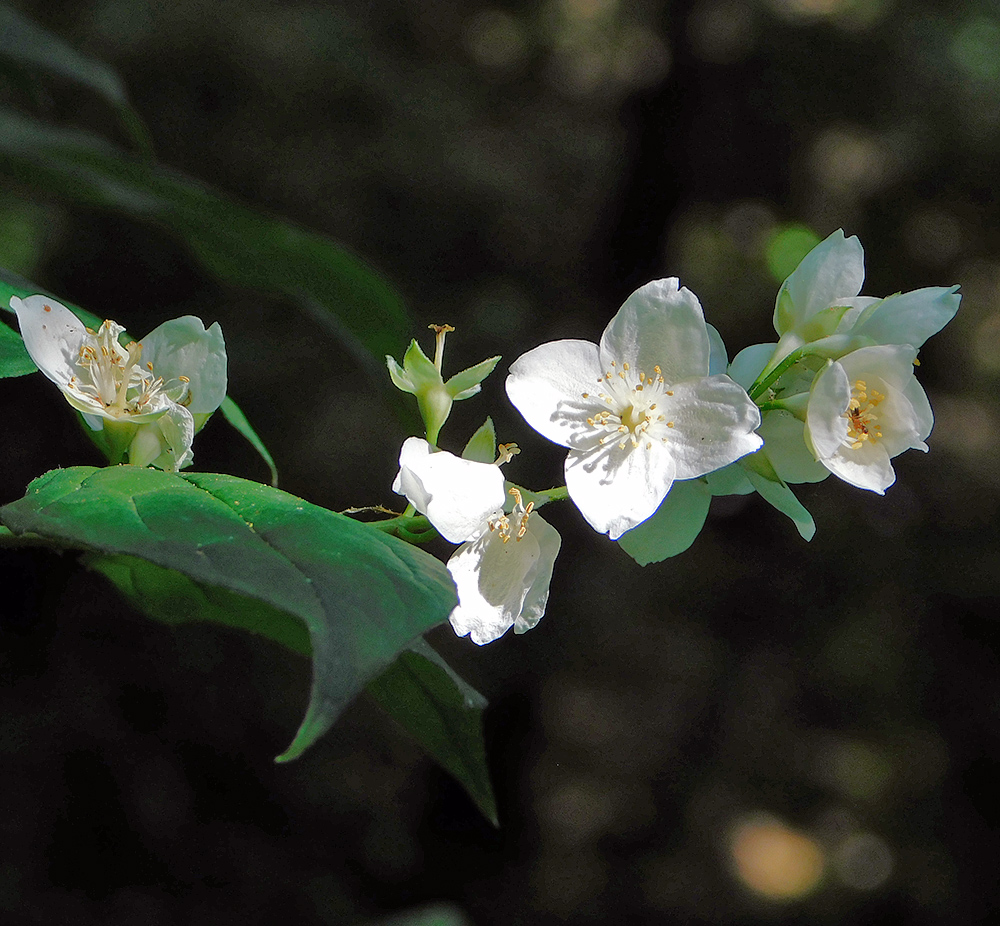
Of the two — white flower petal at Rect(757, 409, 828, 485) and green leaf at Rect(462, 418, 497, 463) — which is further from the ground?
white flower petal at Rect(757, 409, 828, 485)

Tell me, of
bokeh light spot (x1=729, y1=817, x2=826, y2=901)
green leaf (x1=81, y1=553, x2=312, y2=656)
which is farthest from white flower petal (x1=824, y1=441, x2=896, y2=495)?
bokeh light spot (x1=729, y1=817, x2=826, y2=901)

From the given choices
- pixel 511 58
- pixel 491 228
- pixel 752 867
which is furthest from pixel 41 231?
pixel 752 867

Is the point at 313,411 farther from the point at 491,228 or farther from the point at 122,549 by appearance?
the point at 122,549

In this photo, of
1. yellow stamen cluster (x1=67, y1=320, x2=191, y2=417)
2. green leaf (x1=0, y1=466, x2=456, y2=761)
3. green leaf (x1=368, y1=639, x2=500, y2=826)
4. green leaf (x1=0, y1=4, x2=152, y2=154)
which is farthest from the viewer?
green leaf (x1=0, y1=4, x2=152, y2=154)

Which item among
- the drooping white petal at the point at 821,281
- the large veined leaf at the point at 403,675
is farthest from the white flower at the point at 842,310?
the large veined leaf at the point at 403,675

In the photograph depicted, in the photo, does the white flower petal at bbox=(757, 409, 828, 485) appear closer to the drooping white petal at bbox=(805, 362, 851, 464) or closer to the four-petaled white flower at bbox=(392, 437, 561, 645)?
the drooping white petal at bbox=(805, 362, 851, 464)

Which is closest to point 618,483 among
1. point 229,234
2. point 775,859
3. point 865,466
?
point 865,466

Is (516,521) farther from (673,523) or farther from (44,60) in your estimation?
(44,60)
